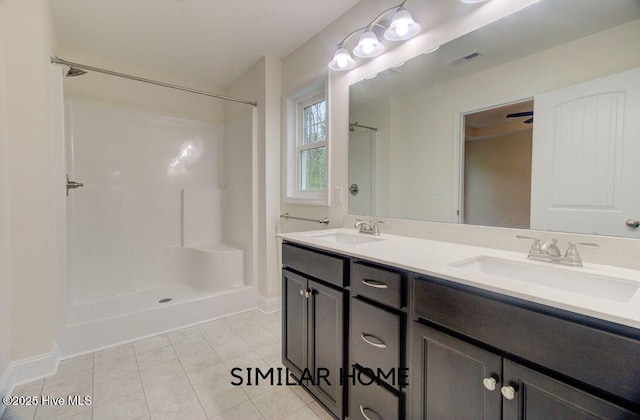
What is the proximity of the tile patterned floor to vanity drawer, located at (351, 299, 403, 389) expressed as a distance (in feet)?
1.73

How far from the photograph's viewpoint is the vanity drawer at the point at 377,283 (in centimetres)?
102

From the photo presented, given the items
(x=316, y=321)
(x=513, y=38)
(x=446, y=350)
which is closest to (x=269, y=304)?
(x=316, y=321)

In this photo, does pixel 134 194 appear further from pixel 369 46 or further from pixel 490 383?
pixel 490 383

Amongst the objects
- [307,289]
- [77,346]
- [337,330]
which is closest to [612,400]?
[337,330]

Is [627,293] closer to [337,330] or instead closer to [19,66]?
[337,330]

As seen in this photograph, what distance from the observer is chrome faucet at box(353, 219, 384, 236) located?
5.65ft

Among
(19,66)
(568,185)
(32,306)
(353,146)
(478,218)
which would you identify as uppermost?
(19,66)

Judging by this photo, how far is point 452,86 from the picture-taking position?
147 centimetres

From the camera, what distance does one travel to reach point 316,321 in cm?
141

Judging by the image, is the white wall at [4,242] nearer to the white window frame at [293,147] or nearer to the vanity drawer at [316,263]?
the vanity drawer at [316,263]

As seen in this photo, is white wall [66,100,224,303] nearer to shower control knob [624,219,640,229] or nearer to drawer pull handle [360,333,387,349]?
drawer pull handle [360,333,387,349]

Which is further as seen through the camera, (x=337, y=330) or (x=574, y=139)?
(x=337, y=330)

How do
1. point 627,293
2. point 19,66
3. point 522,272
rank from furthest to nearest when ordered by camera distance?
point 19,66
point 522,272
point 627,293

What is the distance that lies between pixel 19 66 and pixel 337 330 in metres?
2.24
